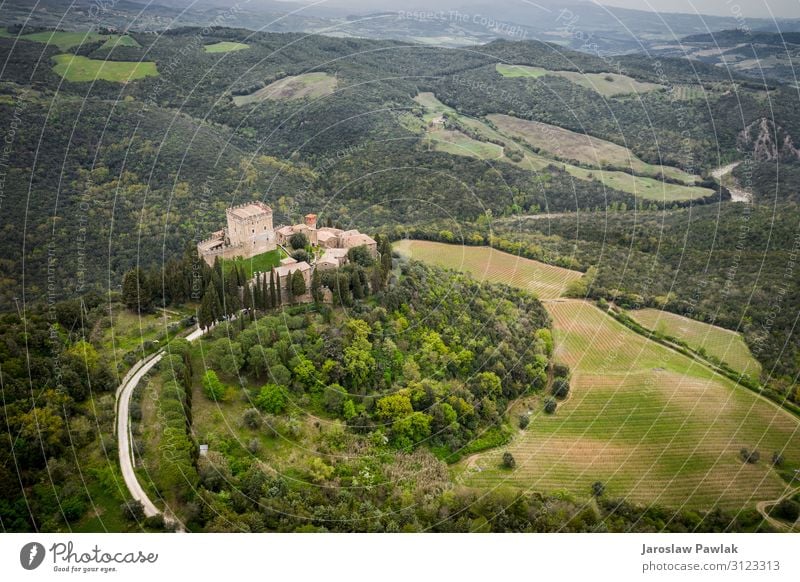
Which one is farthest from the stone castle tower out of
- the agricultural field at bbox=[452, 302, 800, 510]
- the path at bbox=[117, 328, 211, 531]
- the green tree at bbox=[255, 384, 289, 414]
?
the agricultural field at bbox=[452, 302, 800, 510]

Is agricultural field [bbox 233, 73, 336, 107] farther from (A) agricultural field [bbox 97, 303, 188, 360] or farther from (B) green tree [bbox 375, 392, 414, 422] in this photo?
(B) green tree [bbox 375, 392, 414, 422]

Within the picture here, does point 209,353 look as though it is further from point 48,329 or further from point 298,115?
point 298,115

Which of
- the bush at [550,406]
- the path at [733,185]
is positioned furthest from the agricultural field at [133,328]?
the path at [733,185]

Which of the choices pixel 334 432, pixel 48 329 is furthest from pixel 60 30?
pixel 334 432

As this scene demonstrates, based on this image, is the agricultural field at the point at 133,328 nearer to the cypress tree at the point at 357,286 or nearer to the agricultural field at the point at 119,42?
the cypress tree at the point at 357,286

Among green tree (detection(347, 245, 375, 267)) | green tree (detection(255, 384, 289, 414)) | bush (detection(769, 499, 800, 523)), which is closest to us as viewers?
bush (detection(769, 499, 800, 523))

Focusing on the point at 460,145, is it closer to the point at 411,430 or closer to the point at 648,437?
the point at 648,437

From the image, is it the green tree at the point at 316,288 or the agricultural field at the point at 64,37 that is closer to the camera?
the green tree at the point at 316,288
